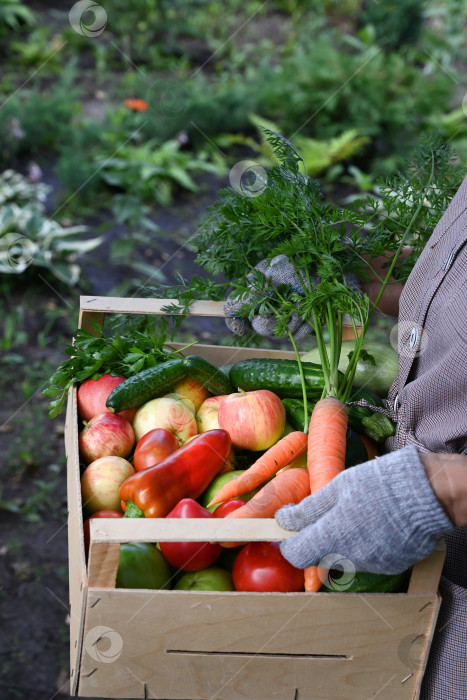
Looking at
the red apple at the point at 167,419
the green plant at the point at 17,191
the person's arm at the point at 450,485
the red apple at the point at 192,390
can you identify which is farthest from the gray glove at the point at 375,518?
the green plant at the point at 17,191

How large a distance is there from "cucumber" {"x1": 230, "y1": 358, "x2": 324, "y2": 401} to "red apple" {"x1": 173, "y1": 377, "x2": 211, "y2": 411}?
0.10 metres

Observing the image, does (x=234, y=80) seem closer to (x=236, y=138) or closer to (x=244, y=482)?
(x=236, y=138)

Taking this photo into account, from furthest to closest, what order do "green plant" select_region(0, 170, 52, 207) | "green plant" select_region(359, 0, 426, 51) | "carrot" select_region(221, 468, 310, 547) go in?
1. "green plant" select_region(359, 0, 426, 51)
2. "green plant" select_region(0, 170, 52, 207)
3. "carrot" select_region(221, 468, 310, 547)

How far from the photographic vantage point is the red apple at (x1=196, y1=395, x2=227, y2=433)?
184 centimetres

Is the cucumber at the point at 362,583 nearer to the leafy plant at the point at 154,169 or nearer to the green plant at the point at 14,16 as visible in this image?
the leafy plant at the point at 154,169

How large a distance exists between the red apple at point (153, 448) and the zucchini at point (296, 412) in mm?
311

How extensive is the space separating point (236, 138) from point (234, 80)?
148 centimetres

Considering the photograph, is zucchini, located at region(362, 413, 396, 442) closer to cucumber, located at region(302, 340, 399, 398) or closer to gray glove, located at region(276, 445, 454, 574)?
cucumber, located at region(302, 340, 399, 398)

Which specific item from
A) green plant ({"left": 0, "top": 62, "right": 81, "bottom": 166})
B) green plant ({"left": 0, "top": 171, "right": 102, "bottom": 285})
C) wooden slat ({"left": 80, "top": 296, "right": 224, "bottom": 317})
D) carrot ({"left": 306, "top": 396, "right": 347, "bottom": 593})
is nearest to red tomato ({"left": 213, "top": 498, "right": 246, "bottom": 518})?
carrot ({"left": 306, "top": 396, "right": 347, "bottom": 593})

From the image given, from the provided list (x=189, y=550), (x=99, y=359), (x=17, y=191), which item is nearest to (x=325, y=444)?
(x=189, y=550)

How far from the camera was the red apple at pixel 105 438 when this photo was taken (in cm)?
172

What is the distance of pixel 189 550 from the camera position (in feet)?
4.71

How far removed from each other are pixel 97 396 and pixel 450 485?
0.95m

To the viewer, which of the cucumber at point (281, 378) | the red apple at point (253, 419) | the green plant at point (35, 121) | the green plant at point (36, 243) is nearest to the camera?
the red apple at point (253, 419)
